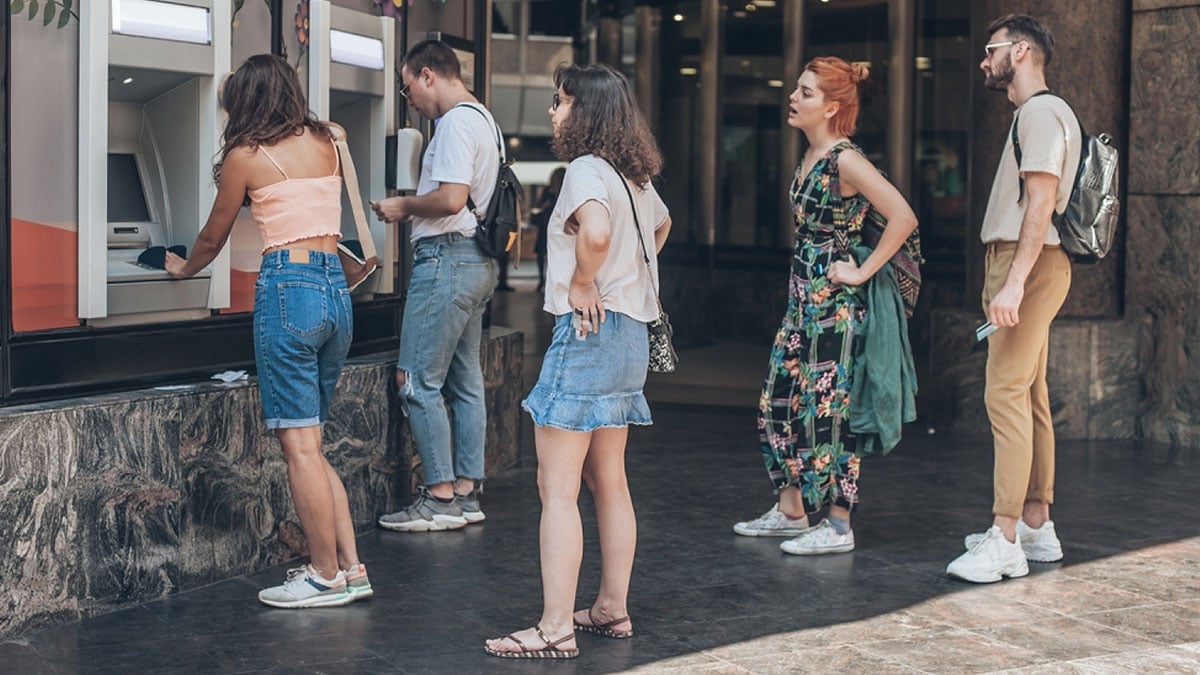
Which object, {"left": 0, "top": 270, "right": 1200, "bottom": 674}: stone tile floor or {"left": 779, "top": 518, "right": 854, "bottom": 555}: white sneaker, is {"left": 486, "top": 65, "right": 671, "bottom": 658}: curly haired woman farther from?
{"left": 779, "top": 518, "right": 854, "bottom": 555}: white sneaker

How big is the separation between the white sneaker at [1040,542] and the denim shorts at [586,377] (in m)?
1.77

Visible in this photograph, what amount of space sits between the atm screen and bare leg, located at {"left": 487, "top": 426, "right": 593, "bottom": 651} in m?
1.69

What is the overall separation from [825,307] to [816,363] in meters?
0.20

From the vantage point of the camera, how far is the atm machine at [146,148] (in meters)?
4.71

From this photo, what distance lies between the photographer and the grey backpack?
516 cm

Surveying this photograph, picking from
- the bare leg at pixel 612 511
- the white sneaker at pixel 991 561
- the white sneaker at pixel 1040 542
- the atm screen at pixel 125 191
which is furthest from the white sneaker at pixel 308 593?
the white sneaker at pixel 1040 542

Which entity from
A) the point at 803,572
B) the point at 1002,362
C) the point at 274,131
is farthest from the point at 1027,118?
the point at 274,131

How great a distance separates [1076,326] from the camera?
8000 millimetres

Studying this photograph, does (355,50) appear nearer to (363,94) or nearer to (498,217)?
(363,94)

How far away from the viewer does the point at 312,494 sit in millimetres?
4664

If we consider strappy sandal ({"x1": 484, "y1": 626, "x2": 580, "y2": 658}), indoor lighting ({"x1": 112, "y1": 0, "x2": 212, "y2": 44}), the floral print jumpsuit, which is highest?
indoor lighting ({"x1": 112, "y1": 0, "x2": 212, "y2": 44})

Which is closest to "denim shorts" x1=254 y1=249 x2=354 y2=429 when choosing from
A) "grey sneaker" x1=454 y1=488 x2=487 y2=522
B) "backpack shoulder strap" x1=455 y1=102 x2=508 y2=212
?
"backpack shoulder strap" x1=455 y1=102 x2=508 y2=212

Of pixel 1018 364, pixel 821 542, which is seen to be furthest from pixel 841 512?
pixel 1018 364

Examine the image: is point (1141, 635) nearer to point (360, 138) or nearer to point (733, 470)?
point (733, 470)
